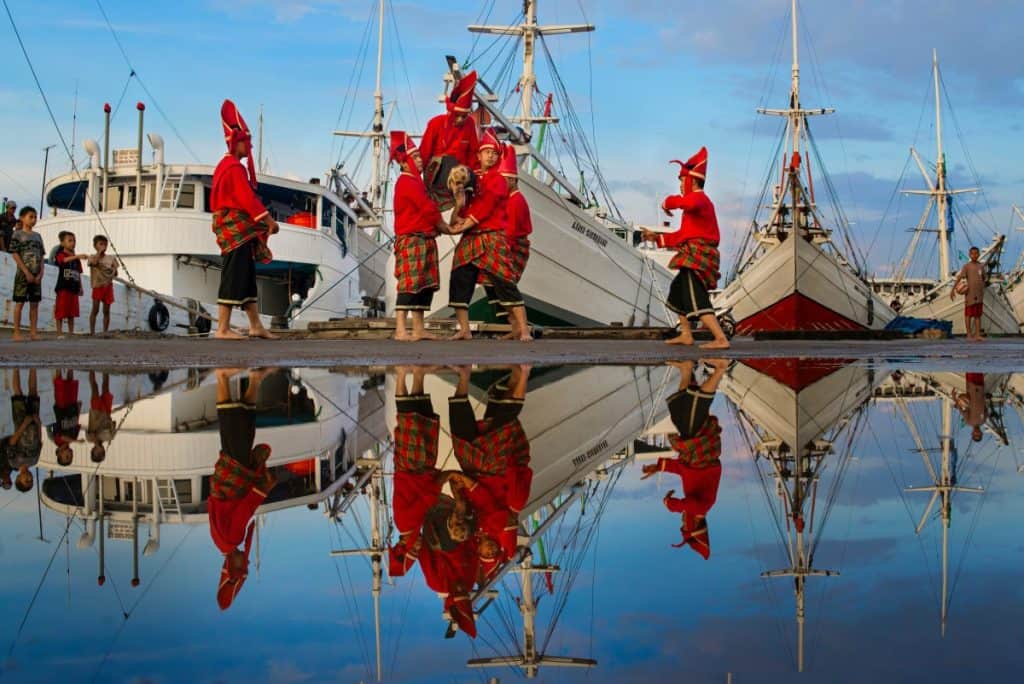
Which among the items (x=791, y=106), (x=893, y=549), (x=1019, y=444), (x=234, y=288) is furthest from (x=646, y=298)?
(x=893, y=549)

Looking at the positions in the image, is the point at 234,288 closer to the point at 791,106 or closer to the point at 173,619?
the point at 173,619

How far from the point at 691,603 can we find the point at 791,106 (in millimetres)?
34974

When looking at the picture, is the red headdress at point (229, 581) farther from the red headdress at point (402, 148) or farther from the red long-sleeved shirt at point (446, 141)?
the red long-sleeved shirt at point (446, 141)

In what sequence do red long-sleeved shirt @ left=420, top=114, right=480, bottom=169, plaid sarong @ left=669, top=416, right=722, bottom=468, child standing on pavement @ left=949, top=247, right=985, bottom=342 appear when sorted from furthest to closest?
child standing on pavement @ left=949, top=247, right=985, bottom=342 < red long-sleeved shirt @ left=420, top=114, right=480, bottom=169 < plaid sarong @ left=669, top=416, right=722, bottom=468

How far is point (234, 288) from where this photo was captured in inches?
394

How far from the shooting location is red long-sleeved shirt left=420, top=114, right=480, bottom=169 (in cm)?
1146

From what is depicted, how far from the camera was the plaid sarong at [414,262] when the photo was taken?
1009 centimetres

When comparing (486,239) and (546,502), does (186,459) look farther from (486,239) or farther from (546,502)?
(486,239)

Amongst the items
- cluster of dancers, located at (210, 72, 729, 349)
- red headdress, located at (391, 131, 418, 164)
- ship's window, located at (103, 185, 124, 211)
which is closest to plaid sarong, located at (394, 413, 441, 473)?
cluster of dancers, located at (210, 72, 729, 349)

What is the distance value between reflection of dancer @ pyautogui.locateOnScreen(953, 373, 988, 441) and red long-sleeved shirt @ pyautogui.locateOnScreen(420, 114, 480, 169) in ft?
22.1

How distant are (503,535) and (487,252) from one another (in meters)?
8.35

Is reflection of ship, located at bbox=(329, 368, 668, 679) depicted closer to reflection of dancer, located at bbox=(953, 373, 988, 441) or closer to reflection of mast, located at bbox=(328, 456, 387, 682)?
reflection of mast, located at bbox=(328, 456, 387, 682)

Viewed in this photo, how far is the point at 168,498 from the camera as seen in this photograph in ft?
6.97

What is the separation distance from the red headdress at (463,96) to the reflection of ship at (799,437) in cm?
577
